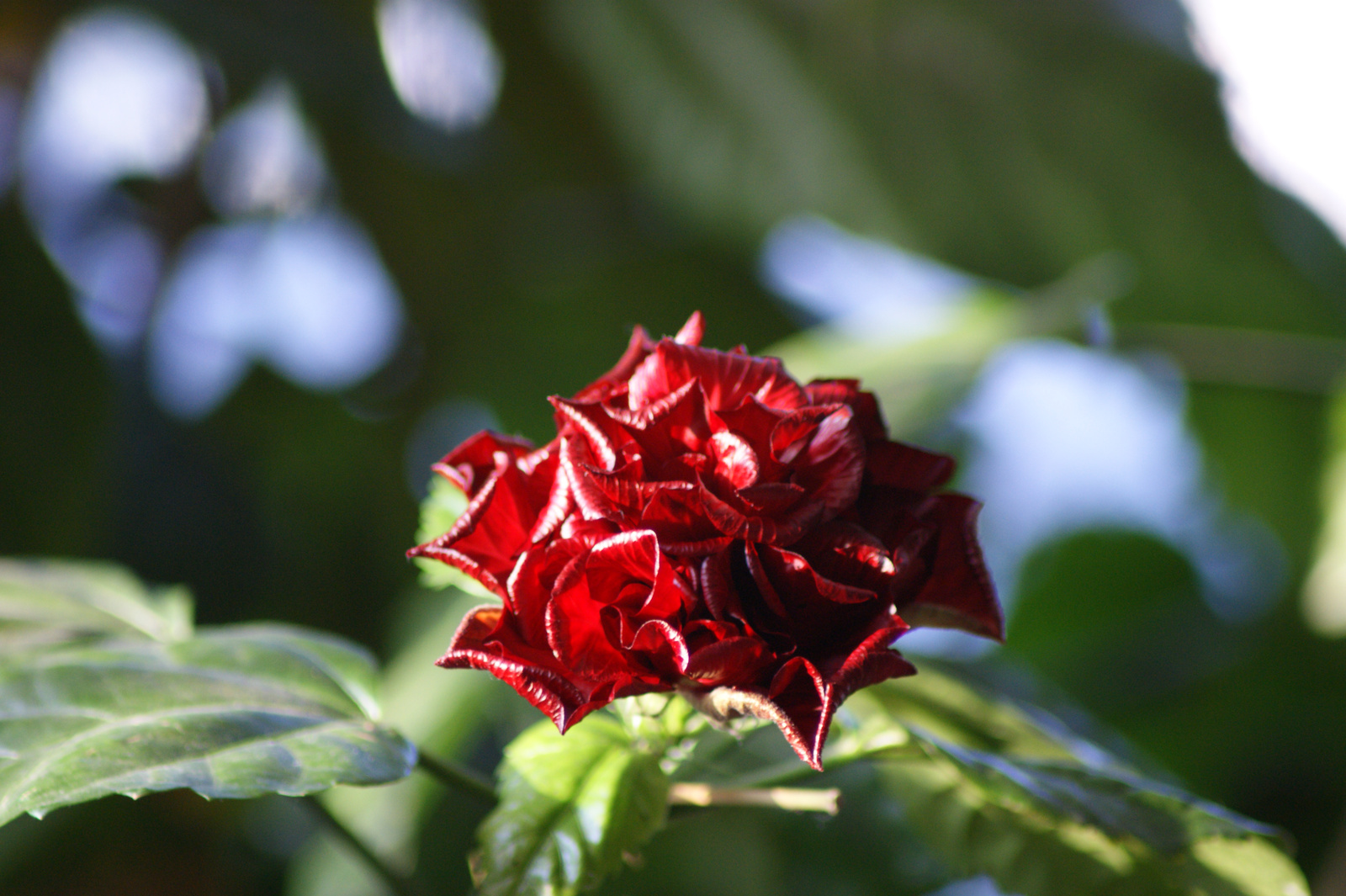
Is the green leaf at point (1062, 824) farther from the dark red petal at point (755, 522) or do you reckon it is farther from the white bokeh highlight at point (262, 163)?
the white bokeh highlight at point (262, 163)

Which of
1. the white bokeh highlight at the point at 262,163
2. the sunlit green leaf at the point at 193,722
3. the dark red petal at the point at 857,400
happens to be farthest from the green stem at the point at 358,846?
the white bokeh highlight at the point at 262,163

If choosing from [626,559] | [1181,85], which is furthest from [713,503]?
[1181,85]

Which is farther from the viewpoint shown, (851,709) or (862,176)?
(862,176)

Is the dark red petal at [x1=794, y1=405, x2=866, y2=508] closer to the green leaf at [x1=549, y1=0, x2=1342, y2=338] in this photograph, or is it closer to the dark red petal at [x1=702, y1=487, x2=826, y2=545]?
the dark red petal at [x1=702, y1=487, x2=826, y2=545]

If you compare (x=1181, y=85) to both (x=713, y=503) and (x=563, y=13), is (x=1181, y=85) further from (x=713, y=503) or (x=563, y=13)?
(x=713, y=503)

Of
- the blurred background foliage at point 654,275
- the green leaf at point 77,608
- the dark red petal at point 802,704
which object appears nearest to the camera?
the dark red petal at point 802,704

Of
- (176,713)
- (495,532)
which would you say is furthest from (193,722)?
(495,532)
